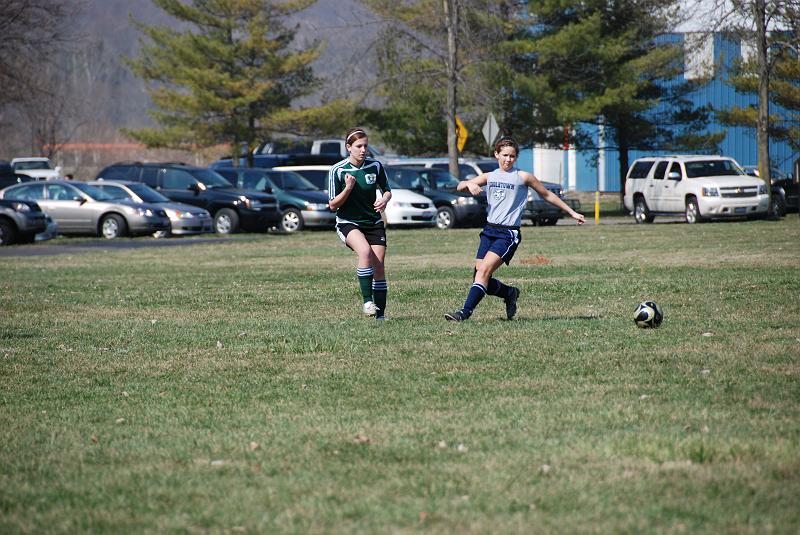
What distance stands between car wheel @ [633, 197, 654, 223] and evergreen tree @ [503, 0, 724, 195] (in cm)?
902

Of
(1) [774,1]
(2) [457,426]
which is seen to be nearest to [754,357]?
(2) [457,426]

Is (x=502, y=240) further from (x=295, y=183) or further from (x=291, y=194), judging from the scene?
(x=295, y=183)

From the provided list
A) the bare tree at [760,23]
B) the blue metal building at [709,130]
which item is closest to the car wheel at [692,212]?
the bare tree at [760,23]

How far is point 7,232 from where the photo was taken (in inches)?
1093

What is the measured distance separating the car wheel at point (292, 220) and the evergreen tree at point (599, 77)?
13.7m

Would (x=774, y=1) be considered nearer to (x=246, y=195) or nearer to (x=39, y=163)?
(x=246, y=195)

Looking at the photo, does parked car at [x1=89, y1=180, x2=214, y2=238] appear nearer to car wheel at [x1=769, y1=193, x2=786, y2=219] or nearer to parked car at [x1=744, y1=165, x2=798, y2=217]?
parked car at [x1=744, y1=165, x2=798, y2=217]

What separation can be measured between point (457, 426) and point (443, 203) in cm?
2747

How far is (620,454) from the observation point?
565 cm

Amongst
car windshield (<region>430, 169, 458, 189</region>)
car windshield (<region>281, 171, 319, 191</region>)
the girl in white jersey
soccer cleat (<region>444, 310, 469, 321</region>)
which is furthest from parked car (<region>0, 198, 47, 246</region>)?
the girl in white jersey

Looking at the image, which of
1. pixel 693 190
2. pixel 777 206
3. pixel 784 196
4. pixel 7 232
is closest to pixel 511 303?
pixel 7 232

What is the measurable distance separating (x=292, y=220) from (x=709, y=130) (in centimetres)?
2760

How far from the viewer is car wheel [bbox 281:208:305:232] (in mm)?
32656

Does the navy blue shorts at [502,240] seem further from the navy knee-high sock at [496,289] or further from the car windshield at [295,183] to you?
the car windshield at [295,183]
